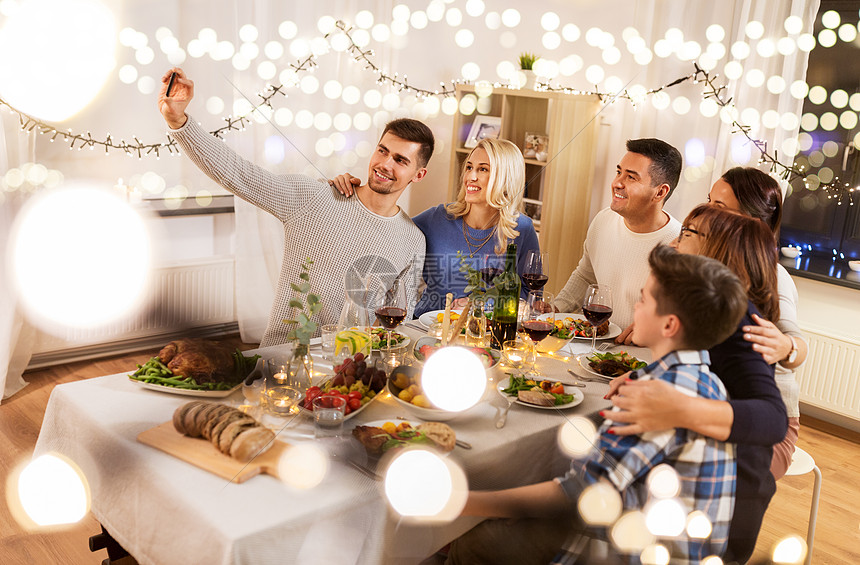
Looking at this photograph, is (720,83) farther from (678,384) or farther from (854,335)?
(678,384)

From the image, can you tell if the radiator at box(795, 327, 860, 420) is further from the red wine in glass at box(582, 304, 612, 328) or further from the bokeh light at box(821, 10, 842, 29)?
the red wine in glass at box(582, 304, 612, 328)

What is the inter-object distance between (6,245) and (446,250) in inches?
60.9

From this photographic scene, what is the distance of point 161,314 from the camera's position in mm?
2930

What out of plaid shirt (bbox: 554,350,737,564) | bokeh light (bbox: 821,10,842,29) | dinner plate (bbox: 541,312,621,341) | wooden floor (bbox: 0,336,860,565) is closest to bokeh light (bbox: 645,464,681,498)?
plaid shirt (bbox: 554,350,737,564)

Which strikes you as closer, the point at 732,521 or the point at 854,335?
the point at 732,521

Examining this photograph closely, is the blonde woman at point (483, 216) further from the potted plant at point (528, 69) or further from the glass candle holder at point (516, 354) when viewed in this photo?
the potted plant at point (528, 69)

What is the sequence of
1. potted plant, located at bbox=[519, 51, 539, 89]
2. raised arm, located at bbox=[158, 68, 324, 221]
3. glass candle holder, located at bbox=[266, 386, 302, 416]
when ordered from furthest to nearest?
potted plant, located at bbox=[519, 51, 539, 89] → raised arm, located at bbox=[158, 68, 324, 221] → glass candle holder, located at bbox=[266, 386, 302, 416]

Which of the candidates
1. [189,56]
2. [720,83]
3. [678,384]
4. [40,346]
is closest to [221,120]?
[189,56]

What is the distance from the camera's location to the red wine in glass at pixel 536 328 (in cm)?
142

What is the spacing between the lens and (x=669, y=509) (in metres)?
0.90

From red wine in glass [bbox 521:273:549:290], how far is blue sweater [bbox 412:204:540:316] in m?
0.22

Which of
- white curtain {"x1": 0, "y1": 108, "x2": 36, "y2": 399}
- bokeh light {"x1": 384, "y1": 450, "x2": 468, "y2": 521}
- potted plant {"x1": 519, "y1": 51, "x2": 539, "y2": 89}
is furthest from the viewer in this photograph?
potted plant {"x1": 519, "y1": 51, "x2": 539, "y2": 89}

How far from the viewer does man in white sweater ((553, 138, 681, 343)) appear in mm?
1973

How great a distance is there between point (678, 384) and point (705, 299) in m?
0.12
